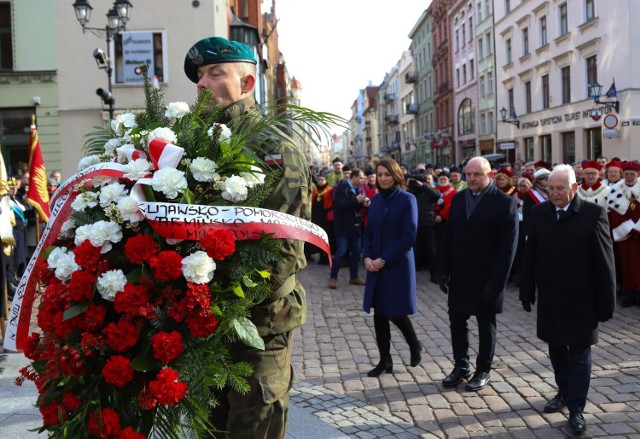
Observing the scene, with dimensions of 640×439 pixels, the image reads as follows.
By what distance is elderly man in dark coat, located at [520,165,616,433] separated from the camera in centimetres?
479

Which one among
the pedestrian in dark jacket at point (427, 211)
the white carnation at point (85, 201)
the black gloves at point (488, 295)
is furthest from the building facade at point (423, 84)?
the white carnation at point (85, 201)

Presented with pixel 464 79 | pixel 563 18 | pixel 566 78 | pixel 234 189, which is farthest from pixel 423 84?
pixel 234 189

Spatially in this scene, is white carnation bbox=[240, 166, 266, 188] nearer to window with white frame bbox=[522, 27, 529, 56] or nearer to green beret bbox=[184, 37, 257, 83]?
green beret bbox=[184, 37, 257, 83]

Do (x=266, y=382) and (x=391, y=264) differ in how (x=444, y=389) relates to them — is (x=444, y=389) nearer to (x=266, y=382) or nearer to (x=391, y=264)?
(x=391, y=264)

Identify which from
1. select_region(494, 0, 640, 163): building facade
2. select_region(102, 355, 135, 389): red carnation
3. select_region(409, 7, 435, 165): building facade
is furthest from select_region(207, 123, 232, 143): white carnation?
select_region(409, 7, 435, 165): building facade

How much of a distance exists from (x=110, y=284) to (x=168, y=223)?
29 cm

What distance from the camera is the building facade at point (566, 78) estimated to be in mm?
25312

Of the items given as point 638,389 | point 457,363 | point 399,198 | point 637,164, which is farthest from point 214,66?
point 637,164

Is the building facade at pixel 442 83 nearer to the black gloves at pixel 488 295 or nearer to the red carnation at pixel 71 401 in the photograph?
the black gloves at pixel 488 295

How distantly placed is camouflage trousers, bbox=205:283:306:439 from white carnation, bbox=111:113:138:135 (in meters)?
0.95

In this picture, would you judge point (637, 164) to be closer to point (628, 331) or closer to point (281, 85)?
point (628, 331)

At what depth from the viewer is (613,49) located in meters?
26.3

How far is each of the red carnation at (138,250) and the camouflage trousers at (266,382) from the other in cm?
60

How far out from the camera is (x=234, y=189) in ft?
8.25
